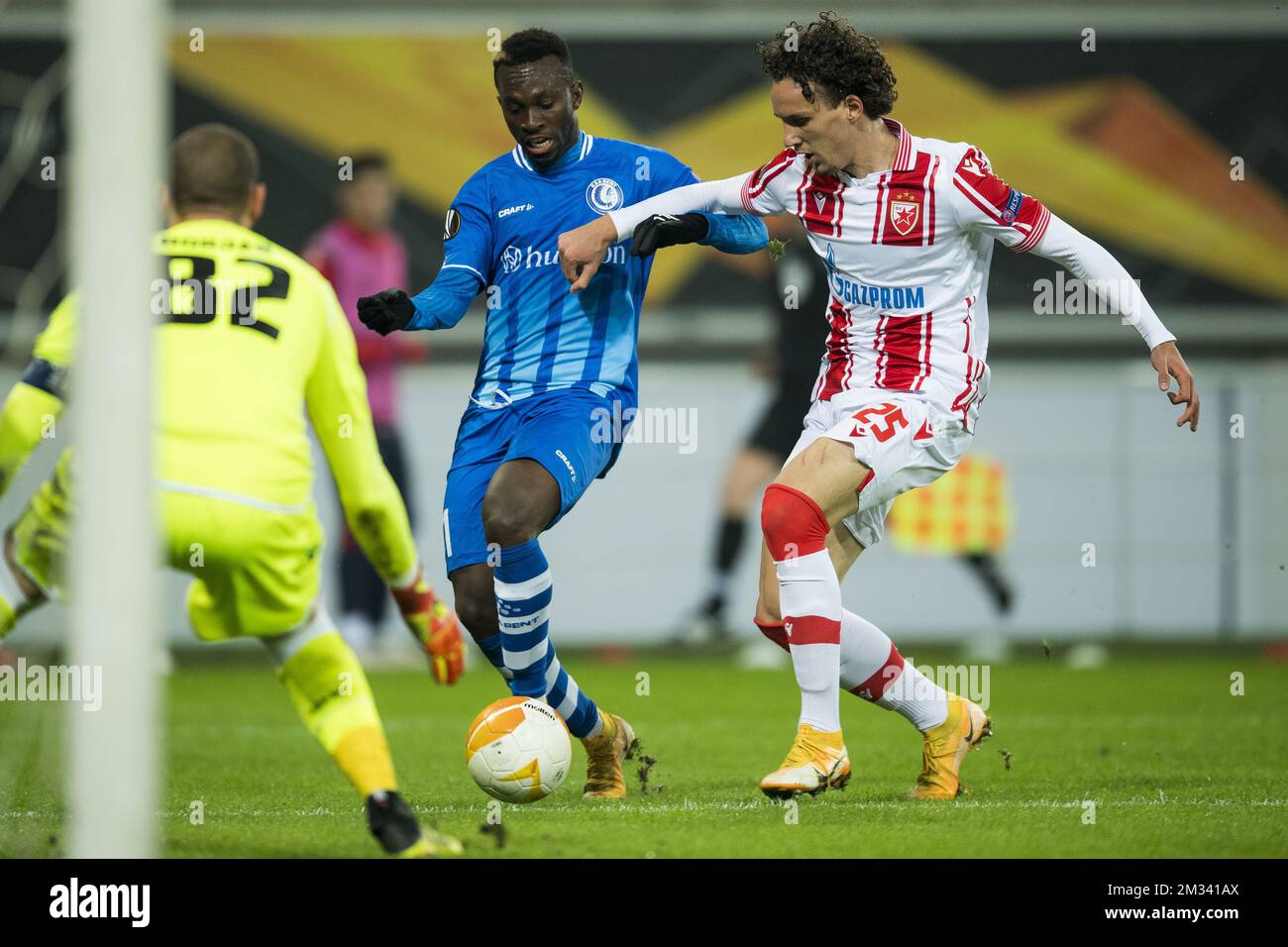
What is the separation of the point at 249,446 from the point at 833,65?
2.08 meters

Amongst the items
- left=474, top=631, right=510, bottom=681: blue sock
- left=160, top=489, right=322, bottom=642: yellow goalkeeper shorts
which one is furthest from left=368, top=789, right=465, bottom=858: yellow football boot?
left=474, top=631, right=510, bottom=681: blue sock

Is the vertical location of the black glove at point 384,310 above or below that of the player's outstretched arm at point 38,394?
above

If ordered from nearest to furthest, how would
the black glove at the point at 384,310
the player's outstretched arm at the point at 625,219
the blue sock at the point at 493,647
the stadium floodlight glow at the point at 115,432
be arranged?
the stadium floodlight glow at the point at 115,432 < the black glove at the point at 384,310 < the player's outstretched arm at the point at 625,219 < the blue sock at the point at 493,647

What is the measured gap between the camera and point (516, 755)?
4.90m

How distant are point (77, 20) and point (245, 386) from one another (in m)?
1.30

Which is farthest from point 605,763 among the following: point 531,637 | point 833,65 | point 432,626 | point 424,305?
point 833,65

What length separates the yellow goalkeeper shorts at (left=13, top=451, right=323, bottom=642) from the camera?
398cm

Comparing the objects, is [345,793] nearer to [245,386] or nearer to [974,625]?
[245,386]

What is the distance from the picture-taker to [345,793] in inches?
218

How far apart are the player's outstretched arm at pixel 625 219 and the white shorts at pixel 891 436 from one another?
0.71 metres

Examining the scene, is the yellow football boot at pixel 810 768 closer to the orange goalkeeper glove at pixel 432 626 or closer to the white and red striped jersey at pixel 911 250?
the orange goalkeeper glove at pixel 432 626

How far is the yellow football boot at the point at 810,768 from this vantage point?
16.1 ft

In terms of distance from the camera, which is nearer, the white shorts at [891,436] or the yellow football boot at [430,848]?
the yellow football boot at [430,848]

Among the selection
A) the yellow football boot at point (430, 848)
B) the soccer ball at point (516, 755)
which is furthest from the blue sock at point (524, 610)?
the yellow football boot at point (430, 848)
